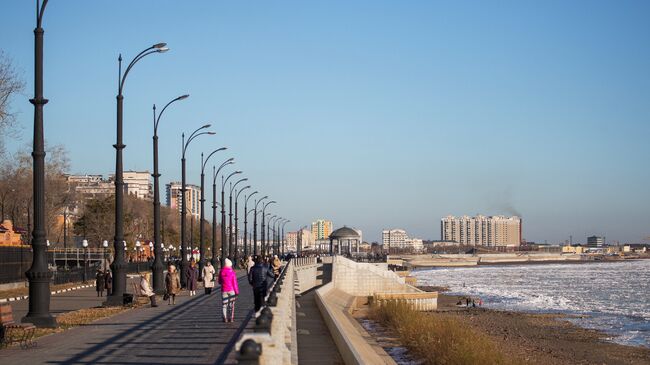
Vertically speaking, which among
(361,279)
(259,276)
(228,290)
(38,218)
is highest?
(38,218)

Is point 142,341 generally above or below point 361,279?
above

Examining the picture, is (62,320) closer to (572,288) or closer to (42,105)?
(42,105)

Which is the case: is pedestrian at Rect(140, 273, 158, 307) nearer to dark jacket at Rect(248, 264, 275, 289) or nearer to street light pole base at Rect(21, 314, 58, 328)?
dark jacket at Rect(248, 264, 275, 289)

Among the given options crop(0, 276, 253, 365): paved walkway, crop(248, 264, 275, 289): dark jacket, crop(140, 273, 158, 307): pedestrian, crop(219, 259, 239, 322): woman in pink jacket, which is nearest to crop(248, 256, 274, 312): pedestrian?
crop(248, 264, 275, 289): dark jacket

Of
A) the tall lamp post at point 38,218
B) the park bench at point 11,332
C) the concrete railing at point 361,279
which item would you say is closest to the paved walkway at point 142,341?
the park bench at point 11,332

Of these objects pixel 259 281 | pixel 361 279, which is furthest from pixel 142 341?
pixel 361 279

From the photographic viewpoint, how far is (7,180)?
86.8 m

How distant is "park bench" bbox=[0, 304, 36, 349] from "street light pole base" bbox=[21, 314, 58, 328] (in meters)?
1.72

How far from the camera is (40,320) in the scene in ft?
72.1

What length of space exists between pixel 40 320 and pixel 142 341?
349cm

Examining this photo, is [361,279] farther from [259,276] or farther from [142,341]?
[142,341]

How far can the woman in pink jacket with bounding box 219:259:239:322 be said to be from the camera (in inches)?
963

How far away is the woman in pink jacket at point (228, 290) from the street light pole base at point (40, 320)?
452 centimetres

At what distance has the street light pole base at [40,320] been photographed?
21.9m
